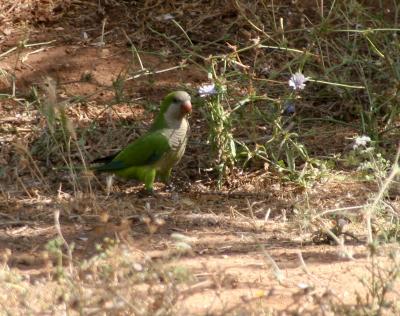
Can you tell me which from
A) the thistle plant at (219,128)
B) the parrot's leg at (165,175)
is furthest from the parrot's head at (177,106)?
the parrot's leg at (165,175)

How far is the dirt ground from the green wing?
201mm

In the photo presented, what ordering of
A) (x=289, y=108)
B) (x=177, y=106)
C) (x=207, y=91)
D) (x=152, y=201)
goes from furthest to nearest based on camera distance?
(x=289, y=108), (x=177, y=106), (x=152, y=201), (x=207, y=91)

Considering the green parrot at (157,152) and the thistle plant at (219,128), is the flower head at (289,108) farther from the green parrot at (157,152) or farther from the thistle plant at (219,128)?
the green parrot at (157,152)

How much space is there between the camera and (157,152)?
242 inches

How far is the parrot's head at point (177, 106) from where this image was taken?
20.4ft

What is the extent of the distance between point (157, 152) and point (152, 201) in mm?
307

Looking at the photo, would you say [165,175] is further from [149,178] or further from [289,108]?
[289,108]

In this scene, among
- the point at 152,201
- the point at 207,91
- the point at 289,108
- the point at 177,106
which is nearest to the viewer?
the point at 207,91

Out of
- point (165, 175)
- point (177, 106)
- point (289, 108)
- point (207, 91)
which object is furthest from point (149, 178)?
point (289, 108)

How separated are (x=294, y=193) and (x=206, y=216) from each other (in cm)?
69

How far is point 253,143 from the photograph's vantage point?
6.57 metres

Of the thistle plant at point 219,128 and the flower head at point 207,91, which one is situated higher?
the flower head at point 207,91

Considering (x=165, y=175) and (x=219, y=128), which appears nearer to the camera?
(x=219, y=128)

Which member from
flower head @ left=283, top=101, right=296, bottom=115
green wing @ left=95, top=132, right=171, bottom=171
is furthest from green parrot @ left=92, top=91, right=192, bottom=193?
flower head @ left=283, top=101, right=296, bottom=115
